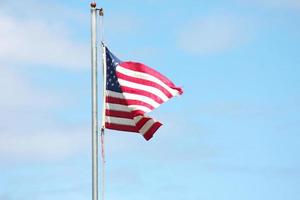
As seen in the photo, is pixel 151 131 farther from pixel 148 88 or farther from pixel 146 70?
pixel 146 70

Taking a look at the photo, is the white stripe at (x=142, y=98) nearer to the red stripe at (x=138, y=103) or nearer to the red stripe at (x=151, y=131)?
the red stripe at (x=138, y=103)

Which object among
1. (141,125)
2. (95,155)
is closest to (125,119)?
(141,125)

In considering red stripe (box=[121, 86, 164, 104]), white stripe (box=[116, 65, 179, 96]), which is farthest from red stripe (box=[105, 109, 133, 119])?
white stripe (box=[116, 65, 179, 96])

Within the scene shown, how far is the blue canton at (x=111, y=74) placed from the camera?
28.0 metres

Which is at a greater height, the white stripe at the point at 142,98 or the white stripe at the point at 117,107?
the white stripe at the point at 142,98

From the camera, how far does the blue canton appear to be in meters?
28.0

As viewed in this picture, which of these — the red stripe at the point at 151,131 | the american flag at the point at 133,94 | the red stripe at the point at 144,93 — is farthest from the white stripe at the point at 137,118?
the red stripe at the point at 144,93

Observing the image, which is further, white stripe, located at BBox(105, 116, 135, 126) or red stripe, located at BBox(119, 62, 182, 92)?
red stripe, located at BBox(119, 62, 182, 92)

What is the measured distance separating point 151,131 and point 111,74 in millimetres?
2509

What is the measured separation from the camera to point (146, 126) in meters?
28.2

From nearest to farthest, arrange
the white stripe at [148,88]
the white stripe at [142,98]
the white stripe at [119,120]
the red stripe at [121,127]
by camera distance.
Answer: the red stripe at [121,127], the white stripe at [119,120], the white stripe at [142,98], the white stripe at [148,88]

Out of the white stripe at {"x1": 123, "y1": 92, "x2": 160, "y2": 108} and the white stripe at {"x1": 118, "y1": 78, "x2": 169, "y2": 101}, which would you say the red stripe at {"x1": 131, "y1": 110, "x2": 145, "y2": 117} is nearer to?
the white stripe at {"x1": 123, "y1": 92, "x2": 160, "y2": 108}

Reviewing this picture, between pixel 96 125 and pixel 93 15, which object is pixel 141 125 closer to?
pixel 96 125

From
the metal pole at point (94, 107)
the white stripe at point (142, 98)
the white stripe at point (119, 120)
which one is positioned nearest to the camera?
the metal pole at point (94, 107)
